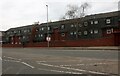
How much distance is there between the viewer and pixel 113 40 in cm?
5162

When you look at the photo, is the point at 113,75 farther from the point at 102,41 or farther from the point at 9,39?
the point at 9,39

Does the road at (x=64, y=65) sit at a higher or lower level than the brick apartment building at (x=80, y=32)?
lower

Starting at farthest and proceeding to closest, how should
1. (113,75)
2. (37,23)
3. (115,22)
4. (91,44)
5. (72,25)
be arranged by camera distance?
(37,23)
(72,25)
(115,22)
(91,44)
(113,75)

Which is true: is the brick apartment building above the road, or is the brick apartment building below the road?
above

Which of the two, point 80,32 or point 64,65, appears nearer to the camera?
point 64,65

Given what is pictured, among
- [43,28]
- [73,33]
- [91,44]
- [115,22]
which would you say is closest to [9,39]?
[43,28]

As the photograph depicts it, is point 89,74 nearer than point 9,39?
Yes

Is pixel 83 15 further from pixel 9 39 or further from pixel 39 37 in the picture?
pixel 9 39

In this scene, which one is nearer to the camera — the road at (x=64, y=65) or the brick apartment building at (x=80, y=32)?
the road at (x=64, y=65)

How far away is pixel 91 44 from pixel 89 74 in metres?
45.3

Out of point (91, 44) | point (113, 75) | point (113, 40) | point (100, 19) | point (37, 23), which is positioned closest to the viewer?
point (113, 75)

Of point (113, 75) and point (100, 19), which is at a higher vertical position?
point (100, 19)

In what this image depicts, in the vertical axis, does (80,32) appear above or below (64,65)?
above

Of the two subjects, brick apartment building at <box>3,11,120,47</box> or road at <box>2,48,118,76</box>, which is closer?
road at <box>2,48,118,76</box>
